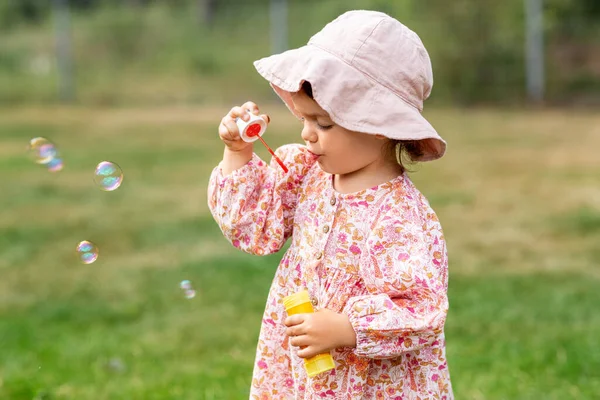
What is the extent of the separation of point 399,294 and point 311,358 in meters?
0.25

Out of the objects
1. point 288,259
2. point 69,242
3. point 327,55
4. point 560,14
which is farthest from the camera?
point 560,14

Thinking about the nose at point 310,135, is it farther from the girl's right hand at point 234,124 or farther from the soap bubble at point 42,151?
the soap bubble at point 42,151

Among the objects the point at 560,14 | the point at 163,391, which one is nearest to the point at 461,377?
the point at 163,391

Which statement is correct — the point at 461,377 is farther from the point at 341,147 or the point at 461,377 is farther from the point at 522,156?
the point at 522,156

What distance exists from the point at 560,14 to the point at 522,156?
5.08 meters

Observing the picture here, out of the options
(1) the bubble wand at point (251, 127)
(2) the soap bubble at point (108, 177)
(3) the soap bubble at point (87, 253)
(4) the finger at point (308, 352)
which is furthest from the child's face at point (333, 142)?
(3) the soap bubble at point (87, 253)

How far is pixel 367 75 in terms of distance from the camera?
7.82ft

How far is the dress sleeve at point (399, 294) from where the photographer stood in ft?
7.49

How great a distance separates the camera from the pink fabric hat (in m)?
2.35

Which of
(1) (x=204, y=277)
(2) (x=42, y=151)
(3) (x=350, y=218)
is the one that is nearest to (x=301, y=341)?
(3) (x=350, y=218)

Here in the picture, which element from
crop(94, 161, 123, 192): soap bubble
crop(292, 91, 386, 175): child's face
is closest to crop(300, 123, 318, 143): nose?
crop(292, 91, 386, 175): child's face

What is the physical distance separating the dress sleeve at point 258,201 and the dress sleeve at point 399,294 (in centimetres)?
32

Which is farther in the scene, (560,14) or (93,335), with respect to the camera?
(560,14)

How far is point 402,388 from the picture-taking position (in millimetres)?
2461
